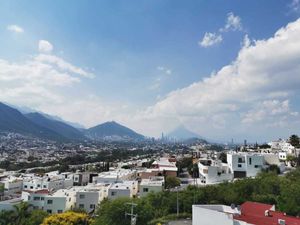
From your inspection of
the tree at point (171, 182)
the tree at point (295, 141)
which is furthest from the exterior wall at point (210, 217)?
the tree at point (295, 141)

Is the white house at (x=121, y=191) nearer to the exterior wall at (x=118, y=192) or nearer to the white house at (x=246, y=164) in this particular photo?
the exterior wall at (x=118, y=192)

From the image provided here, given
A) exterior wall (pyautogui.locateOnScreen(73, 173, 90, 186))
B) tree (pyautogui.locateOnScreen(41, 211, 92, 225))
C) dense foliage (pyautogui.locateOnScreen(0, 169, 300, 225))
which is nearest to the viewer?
dense foliage (pyautogui.locateOnScreen(0, 169, 300, 225))

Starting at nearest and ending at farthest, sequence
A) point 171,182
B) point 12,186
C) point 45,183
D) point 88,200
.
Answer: point 88,200, point 171,182, point 45,183, point 12,186

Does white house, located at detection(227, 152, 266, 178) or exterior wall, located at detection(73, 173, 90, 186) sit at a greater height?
white house, located at detection(227, 152, 266, 178)

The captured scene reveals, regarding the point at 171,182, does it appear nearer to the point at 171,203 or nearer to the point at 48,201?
the point at 171,203

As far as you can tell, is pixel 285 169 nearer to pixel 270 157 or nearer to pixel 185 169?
pixel 270 157

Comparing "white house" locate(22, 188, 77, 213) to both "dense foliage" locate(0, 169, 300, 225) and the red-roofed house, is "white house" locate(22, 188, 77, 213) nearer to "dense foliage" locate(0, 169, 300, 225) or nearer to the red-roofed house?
"dense foliage" locate(0, 169, 300, 225)

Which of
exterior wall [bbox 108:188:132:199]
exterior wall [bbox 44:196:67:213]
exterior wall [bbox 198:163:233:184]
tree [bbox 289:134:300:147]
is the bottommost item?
exterior wall [bbox 44:196:67:213]

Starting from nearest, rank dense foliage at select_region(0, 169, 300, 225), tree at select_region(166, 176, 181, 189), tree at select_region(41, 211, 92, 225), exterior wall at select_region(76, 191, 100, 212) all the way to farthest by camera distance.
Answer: dense foliage at select_region(0, 169, 300, 225) → tree at select_region(41, 211, 92, 225) → exterior wall at select_region(76, 191, 100, 212) → tree at select_region(166, 176, 181, 189)

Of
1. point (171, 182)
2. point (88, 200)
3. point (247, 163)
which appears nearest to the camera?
point (88, 200)

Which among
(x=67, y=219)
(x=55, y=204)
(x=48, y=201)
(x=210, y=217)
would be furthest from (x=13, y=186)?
(x=210, y=217)

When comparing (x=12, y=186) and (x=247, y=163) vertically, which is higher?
(x=247, y=163)

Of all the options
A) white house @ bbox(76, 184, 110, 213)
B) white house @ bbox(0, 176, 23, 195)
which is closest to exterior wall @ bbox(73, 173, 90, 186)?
white house @ bbox(0, 176, 23, 195)
